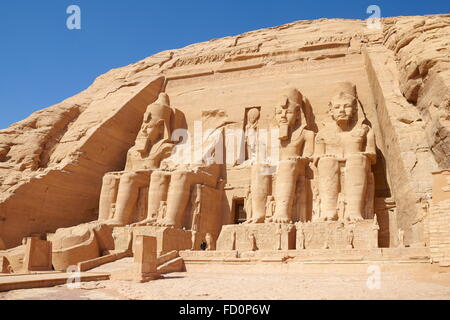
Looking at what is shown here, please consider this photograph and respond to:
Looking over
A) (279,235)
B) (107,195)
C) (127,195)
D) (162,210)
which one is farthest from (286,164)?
(107,195)

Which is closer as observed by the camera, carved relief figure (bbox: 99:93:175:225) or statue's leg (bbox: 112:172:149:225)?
statue's leg (bbox: 112:172:149:225)

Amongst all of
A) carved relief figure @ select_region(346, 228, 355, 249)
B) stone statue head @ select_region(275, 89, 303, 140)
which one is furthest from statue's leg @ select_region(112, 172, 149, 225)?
carved relief figure @ select_region(346, 228, 355, 249)

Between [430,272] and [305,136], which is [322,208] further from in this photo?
[430,272]

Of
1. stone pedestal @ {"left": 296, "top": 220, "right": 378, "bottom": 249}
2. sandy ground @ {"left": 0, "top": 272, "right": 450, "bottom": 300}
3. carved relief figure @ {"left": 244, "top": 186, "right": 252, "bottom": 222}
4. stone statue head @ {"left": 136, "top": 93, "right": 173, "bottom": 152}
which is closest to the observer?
sandy ground @ {"left": 0, "top": 272, "right": 450, "bottom": 300}

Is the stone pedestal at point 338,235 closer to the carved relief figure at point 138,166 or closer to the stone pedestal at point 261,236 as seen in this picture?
the stone pedestal at point 261,236

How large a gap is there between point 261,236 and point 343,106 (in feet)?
12.7

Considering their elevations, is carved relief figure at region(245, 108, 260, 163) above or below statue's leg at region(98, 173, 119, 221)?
above

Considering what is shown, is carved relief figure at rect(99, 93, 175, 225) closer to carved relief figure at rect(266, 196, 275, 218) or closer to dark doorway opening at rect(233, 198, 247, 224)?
dark doorway opening at rect(233, 198, 247, 224)

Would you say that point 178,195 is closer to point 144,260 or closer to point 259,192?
point 259,192

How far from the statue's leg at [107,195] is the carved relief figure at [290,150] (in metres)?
4.22

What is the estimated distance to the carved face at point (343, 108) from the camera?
1227cm

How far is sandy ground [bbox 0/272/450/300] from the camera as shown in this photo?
584cm

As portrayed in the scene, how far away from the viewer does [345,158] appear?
1162 centimetres
